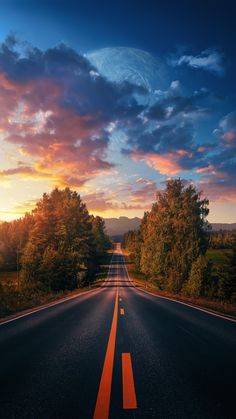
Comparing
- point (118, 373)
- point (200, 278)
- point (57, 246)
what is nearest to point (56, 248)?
point (57, 246)

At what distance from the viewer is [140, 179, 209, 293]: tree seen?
122 feet

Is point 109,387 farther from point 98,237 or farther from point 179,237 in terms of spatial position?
point 98,237

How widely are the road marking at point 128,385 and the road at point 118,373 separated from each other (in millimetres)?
12

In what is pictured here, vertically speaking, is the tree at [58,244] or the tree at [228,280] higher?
the tree at [58,244]

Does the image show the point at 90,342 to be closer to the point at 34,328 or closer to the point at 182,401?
the point at 34,328

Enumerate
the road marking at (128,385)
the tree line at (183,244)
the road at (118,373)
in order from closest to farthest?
the road at (118,373)
the road marking at (128,385)
the tree line at (183,244)

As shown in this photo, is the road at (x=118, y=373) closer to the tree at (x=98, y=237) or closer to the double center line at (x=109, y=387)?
the double center line at (x=109, y=387)

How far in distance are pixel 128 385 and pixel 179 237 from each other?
35.3 metres

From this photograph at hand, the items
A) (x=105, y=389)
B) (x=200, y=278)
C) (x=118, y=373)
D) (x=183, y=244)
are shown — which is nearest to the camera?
(x=105, y=389)

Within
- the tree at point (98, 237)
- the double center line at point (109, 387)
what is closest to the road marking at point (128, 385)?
the double center line at point (109, 387)

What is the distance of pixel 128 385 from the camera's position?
179 inches

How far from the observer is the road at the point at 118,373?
3.79 metres

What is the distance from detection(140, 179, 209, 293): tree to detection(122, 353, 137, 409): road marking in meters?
32.1

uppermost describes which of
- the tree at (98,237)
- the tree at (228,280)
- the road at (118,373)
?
the tree at (98,237)
